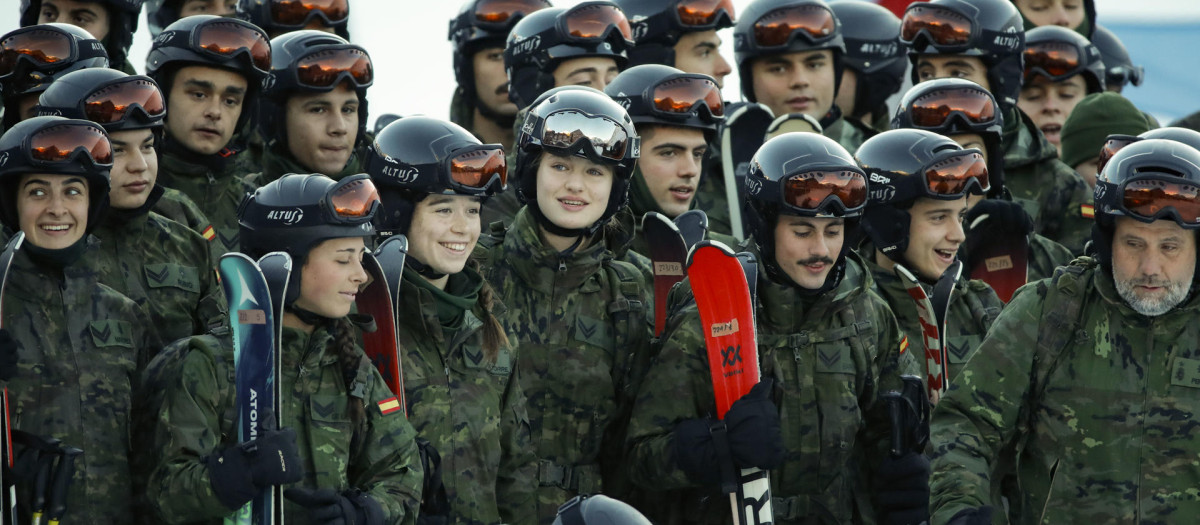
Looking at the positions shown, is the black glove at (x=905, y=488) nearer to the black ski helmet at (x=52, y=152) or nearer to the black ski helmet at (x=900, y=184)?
the black ski helmet at (x=900, y=184)

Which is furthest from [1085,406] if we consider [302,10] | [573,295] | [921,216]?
[302,10]

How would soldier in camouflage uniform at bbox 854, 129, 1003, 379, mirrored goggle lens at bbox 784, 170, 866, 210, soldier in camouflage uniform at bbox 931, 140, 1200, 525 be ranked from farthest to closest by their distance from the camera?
soldier in camouflage uniform at bbox 854, 129, 1003, 379 → mirrored goggle lens at bbox 784, 170, 866, 210 → soldier in camouflage uniform at bbox 931, 140, 1200, 525

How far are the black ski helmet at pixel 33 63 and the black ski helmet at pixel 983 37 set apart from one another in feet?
16.4

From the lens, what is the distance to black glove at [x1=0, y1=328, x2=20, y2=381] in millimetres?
6160

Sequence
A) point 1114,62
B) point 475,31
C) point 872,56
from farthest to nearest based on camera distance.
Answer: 1. point 1114,62
2. point 872,56
3. point 475,31

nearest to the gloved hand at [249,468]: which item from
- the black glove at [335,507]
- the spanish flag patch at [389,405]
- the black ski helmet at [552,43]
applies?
the black glove at [335,507]

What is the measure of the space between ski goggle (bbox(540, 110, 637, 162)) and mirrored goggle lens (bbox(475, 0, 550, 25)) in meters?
3.21

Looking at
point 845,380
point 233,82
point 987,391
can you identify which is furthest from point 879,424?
point 233,82

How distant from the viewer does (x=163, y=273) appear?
7.08 m

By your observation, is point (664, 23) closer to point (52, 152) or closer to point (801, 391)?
point (801, 391)

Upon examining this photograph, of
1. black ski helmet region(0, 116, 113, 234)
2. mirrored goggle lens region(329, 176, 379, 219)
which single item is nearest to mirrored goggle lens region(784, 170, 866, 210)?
mirrored goggle lens region(329, 176, 379, 219)

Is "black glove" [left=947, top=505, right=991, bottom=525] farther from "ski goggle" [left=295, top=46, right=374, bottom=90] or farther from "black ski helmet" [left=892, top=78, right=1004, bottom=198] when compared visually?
"ski goggle" [left=295, top=46, right=374, bottom=90]

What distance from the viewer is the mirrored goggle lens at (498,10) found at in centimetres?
1023

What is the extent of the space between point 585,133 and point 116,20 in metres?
3.53
